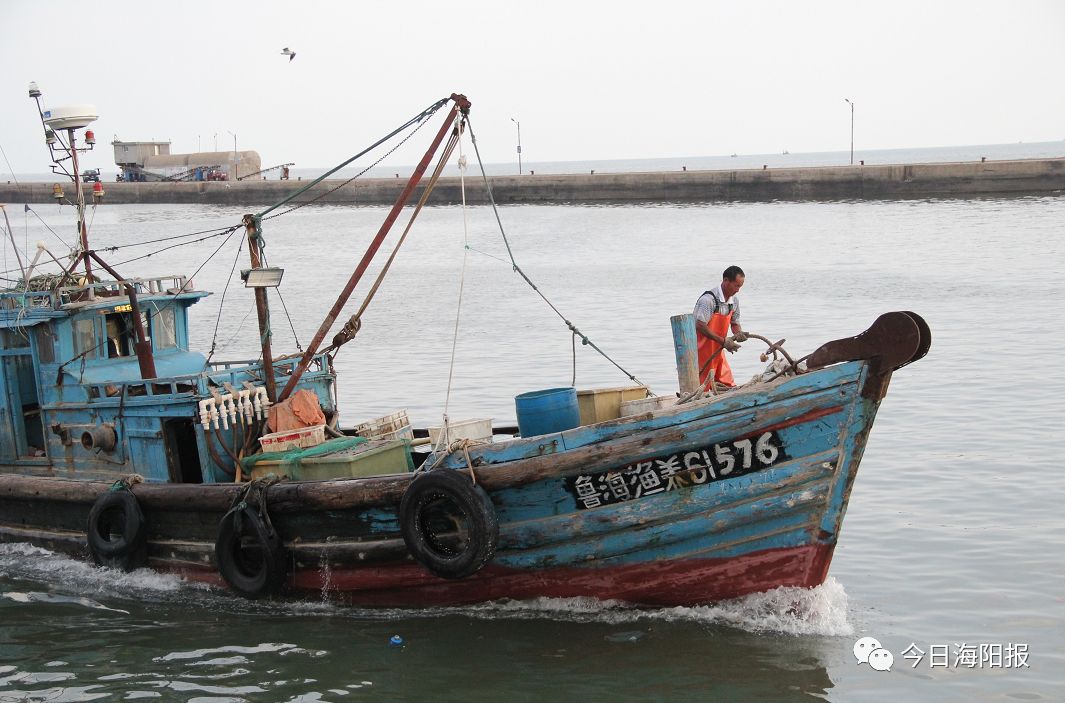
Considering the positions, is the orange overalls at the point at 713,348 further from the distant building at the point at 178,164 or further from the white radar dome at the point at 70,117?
the distant building at the point at 178,164

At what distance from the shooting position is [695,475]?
7941 mm

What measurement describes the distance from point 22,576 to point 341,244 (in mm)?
39231

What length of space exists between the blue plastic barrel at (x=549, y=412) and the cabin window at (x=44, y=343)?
15.6ft

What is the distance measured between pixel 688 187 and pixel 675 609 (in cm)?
5657

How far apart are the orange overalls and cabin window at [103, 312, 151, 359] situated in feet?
17.6

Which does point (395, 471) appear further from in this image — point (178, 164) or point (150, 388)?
point (178, 164)

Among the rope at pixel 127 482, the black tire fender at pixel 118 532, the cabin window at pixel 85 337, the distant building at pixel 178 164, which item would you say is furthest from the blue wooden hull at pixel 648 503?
the distant building at pixel 178 164

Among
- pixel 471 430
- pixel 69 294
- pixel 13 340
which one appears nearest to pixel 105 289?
pixel 69 294

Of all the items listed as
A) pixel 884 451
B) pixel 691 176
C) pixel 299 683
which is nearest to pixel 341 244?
pixel 691 176

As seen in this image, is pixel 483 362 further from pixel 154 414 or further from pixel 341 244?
pixel 341 244

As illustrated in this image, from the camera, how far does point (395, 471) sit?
9242 mm

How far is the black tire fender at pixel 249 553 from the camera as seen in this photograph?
8844 mm

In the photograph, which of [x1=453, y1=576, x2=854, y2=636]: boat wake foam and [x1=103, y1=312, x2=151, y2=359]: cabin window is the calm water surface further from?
[x1=103, y1=312, x2=151, y2=359]: cabin window

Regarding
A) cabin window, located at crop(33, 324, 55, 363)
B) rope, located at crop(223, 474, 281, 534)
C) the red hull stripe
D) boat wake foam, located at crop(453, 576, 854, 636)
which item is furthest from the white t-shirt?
cabin window, located at crop(33, 324, 55, 363)
